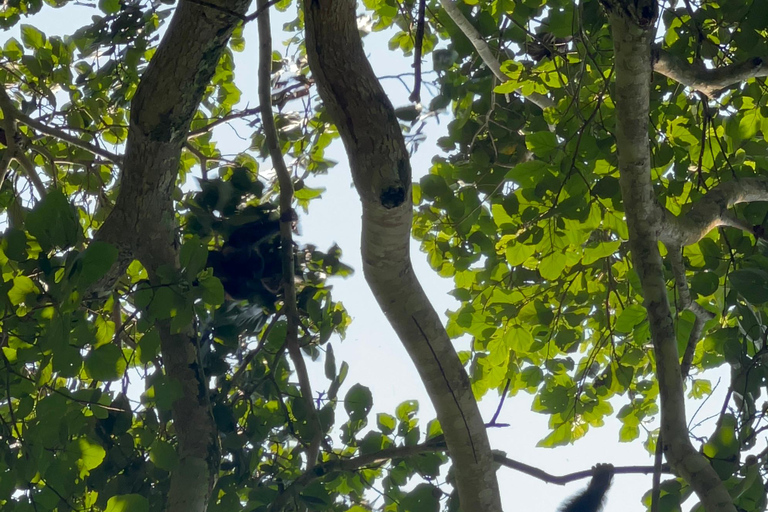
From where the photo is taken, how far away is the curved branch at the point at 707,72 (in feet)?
4.92

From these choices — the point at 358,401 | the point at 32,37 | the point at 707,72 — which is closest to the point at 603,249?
the point at 707,72

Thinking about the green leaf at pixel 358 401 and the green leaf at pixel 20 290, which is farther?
the green leaf at pixel 358 401

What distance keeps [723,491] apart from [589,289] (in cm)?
129

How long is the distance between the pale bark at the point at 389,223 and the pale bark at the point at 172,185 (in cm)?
25

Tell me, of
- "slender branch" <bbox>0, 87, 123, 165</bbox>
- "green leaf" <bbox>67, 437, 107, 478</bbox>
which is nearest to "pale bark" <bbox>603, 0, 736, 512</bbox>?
"green leaf" <bbox>67, 437, 107, 478</bbox>

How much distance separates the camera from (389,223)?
4.02 ft

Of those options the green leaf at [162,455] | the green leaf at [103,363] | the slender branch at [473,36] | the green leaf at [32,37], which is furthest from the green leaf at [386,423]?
the green leaf at [32,37]

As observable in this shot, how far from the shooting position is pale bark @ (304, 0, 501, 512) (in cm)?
117

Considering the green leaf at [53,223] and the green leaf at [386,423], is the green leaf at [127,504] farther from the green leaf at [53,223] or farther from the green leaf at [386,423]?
the green leaf at [386,423]

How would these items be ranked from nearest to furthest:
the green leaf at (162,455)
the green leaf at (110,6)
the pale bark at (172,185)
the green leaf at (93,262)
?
the green leaf at (93,262) → the pale bark at (172,185) → the green leaf at (162,455) → the green leaf at (110,6)

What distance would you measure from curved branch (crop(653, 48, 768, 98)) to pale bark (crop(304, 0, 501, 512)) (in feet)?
2.46

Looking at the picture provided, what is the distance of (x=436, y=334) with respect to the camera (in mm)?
1394

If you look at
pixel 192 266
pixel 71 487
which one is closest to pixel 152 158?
pixel 192 266

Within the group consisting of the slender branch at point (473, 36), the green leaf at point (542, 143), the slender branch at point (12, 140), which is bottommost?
the green leaf at point (542, 143)
